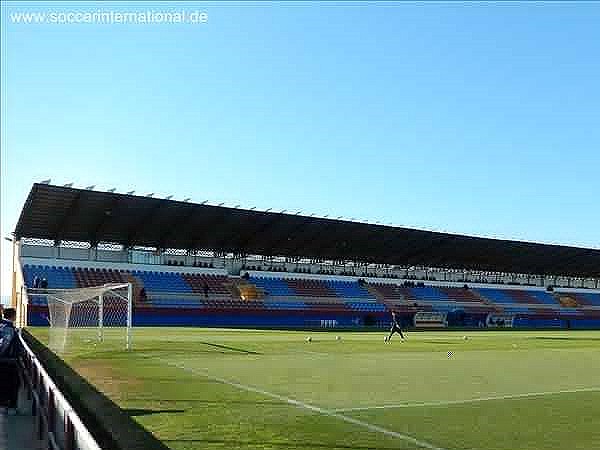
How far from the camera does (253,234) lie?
66250 mm

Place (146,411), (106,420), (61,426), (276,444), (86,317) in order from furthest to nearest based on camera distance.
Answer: (86,317) < (146,411) < (106,420) < (276,444) < (61,426)

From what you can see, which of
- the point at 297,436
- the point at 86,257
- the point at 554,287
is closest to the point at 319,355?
the point at 297,436

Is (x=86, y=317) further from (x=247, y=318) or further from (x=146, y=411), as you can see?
(x=146, y=411)

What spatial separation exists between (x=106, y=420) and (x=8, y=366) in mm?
3448

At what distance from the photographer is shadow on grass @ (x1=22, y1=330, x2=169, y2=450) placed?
25.2ft

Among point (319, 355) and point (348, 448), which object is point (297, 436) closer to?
point (348, 448)

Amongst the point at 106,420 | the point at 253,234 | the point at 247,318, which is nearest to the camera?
the point at 106,420

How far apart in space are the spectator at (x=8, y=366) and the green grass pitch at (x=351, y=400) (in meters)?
1.70

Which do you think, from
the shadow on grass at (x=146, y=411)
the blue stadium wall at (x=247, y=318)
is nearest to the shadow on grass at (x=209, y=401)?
the shadow on grass at (x=146, y=411)

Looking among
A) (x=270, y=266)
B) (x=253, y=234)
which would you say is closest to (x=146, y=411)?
(x=253, y=234)

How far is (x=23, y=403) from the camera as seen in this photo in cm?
1343

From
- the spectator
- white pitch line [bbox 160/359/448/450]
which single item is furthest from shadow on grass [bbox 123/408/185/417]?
the spectator

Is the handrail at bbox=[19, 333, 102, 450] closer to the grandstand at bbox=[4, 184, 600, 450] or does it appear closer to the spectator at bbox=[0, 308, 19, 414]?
the grandstand at bbox=[4, 184, 600, 450]

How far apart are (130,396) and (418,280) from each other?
7301 centimetres
